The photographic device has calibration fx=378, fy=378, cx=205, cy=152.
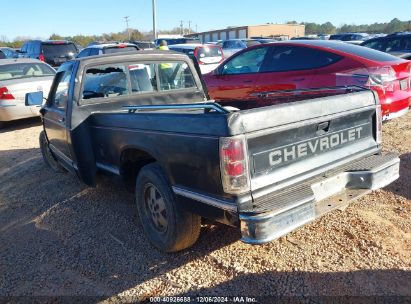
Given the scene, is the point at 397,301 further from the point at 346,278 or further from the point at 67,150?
the point at 67,150

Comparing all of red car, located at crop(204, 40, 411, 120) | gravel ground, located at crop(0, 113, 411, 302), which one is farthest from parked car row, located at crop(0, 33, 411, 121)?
gravel ground, located at crop(0, 113, 411, 302)

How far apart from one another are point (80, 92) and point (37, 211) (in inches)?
60.9

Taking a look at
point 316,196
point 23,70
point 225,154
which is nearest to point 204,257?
point 316,196

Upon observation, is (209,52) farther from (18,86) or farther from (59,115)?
(59,115)

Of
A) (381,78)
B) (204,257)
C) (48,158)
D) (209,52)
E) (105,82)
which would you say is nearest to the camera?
(204,257)

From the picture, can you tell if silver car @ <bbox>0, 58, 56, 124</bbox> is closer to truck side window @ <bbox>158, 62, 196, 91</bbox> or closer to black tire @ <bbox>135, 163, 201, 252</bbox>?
truck side window @ <bbox>158, 62, 196, 91</bbox>

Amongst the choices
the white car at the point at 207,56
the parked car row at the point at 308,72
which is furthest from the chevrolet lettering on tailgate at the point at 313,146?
the white car at the point at 207,56

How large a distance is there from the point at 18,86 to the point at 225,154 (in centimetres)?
758

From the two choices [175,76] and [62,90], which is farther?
[175,76]

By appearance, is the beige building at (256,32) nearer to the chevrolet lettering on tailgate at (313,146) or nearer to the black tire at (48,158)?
the black tire at (48,158)

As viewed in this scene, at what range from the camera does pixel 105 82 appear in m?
4.38

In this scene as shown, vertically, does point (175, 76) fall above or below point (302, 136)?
above

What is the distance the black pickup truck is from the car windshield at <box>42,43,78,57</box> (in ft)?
43.5

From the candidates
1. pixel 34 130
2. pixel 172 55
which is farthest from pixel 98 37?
pixel 172 55
